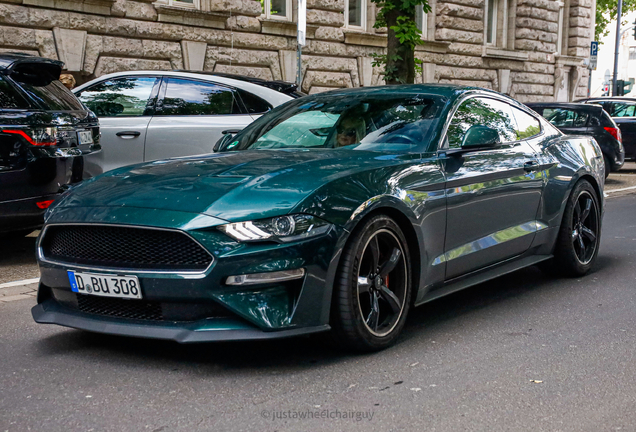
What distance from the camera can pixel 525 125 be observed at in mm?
6078

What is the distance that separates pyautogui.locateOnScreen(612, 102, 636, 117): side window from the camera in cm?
1908

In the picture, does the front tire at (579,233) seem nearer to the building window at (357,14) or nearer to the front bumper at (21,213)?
the front bumper at (21,213)

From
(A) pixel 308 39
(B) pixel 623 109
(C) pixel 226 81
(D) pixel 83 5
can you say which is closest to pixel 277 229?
(C) pixel 226 81

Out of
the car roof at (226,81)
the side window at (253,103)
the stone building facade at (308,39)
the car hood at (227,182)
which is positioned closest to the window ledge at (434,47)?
the stone building facade at (308,39)

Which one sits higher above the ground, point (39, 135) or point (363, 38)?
point (363, 38)

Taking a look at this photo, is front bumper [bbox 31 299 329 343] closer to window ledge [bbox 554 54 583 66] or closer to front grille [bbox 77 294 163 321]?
front grille [bbox 77 294 163 321]

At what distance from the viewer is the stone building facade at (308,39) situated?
14.8m

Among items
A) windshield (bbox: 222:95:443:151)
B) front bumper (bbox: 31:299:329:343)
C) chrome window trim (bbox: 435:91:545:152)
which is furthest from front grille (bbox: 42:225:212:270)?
chrome window trim (bbox: 435:91:545:152)

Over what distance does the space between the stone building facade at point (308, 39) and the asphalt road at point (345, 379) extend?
34.3 feet

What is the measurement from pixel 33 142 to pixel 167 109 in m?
2.52

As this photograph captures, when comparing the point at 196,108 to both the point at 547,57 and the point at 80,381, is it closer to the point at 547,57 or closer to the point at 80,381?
the point at 80,381

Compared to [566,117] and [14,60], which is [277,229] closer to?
[14,60]

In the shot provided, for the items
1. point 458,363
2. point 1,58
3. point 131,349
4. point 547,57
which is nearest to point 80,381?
point 131,349

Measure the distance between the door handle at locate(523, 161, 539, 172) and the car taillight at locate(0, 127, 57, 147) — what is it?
372 cm
